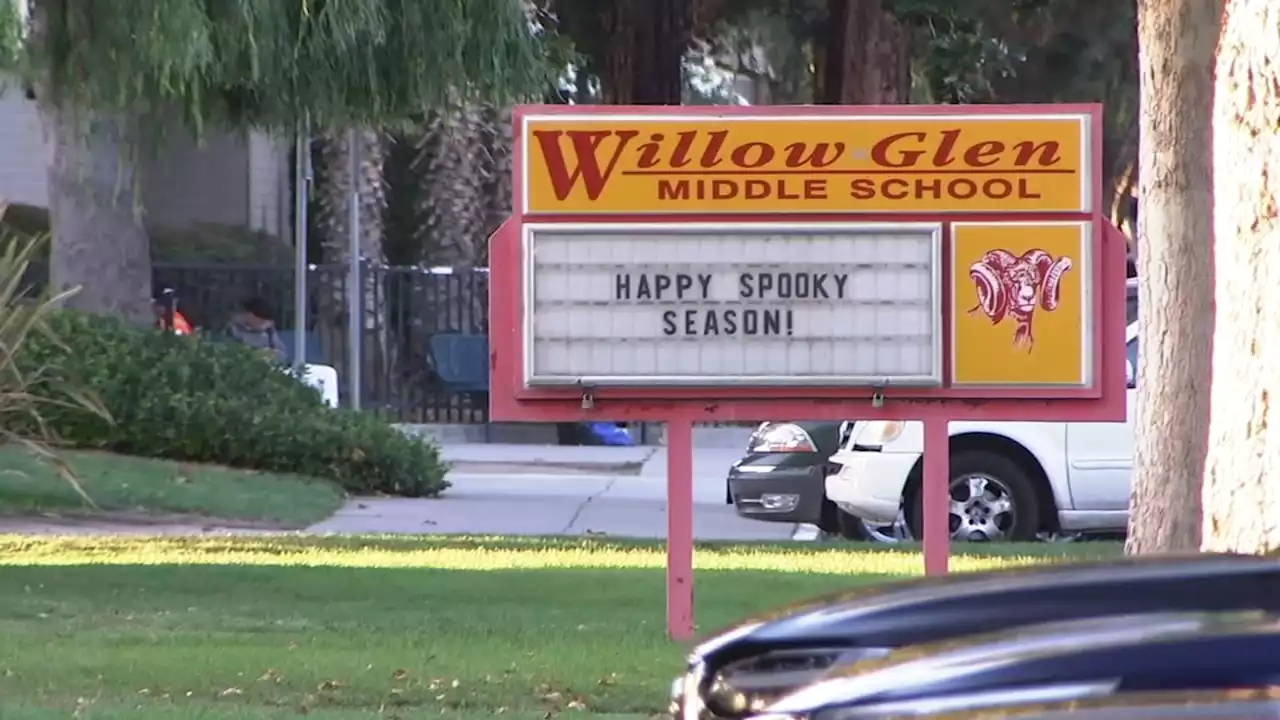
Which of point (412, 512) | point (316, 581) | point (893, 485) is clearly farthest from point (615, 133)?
point (412, 512)

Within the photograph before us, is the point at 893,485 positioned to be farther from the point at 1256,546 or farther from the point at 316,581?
the point at 1256,546

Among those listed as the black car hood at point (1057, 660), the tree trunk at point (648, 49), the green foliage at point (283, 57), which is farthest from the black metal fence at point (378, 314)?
the black car hood at point (1057, 660)

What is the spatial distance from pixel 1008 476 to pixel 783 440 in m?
1.92

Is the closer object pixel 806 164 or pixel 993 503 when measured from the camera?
pixel 806 164

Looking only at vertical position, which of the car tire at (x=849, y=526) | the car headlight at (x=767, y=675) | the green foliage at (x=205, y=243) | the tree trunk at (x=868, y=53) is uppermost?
the tree trunk at (x=868, y=53)

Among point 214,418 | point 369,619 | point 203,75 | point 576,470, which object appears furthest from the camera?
point 576,470

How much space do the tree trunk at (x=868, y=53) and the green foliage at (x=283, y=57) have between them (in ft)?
11.5

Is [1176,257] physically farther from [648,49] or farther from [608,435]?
[608,435]

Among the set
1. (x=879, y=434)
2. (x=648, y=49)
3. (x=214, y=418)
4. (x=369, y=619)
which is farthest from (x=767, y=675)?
(x=648, y=49)

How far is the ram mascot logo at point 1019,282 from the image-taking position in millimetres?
9375

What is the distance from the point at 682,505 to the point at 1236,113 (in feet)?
13.1

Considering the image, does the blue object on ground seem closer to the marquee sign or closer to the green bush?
the green bush

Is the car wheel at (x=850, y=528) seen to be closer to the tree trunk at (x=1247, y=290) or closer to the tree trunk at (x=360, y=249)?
the tree trunk at (x=360, y=249)

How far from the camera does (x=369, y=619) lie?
1031cm
